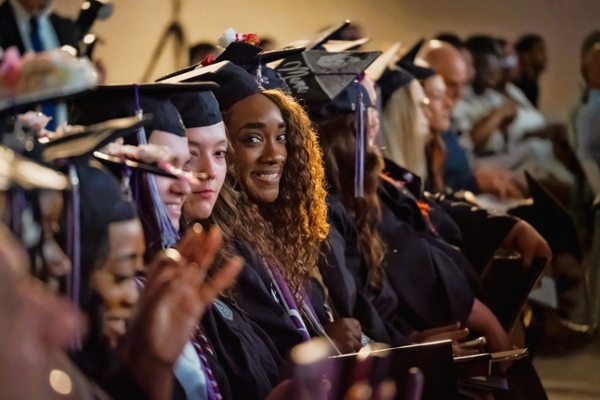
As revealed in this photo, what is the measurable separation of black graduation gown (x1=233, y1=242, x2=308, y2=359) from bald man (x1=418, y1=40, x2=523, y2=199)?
2.59 metres

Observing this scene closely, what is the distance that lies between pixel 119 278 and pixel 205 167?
80 centimetres

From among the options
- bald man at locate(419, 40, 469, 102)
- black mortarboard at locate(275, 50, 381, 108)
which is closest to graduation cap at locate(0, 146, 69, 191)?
black mortarboard at locate(275, 50, 381, 108)

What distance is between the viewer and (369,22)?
6270 mm

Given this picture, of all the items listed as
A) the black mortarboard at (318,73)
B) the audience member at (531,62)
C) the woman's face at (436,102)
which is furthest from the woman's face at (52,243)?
the audience member at (531,62)

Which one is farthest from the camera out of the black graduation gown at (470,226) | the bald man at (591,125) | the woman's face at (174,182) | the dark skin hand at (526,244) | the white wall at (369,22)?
the bald man at (591,125)

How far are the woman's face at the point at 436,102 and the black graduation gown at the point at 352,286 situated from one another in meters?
1.48

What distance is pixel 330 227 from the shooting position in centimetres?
277

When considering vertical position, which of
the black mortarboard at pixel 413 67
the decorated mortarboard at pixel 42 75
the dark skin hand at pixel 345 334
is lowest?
the dark skin hand at pixel 345 334

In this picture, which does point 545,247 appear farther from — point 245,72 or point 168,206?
point 168,206

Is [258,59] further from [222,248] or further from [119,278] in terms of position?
[119,278]

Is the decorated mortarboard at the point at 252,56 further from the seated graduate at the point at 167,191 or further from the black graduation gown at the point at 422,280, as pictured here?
the black graduation gown at the point at 422,280

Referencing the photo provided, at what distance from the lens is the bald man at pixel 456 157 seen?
186 inches

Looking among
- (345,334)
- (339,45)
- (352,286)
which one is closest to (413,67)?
(339,45)

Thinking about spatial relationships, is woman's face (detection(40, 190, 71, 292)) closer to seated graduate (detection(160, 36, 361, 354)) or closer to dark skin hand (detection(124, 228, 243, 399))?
dark skin hand (detection(124, 228, 243, 399))
